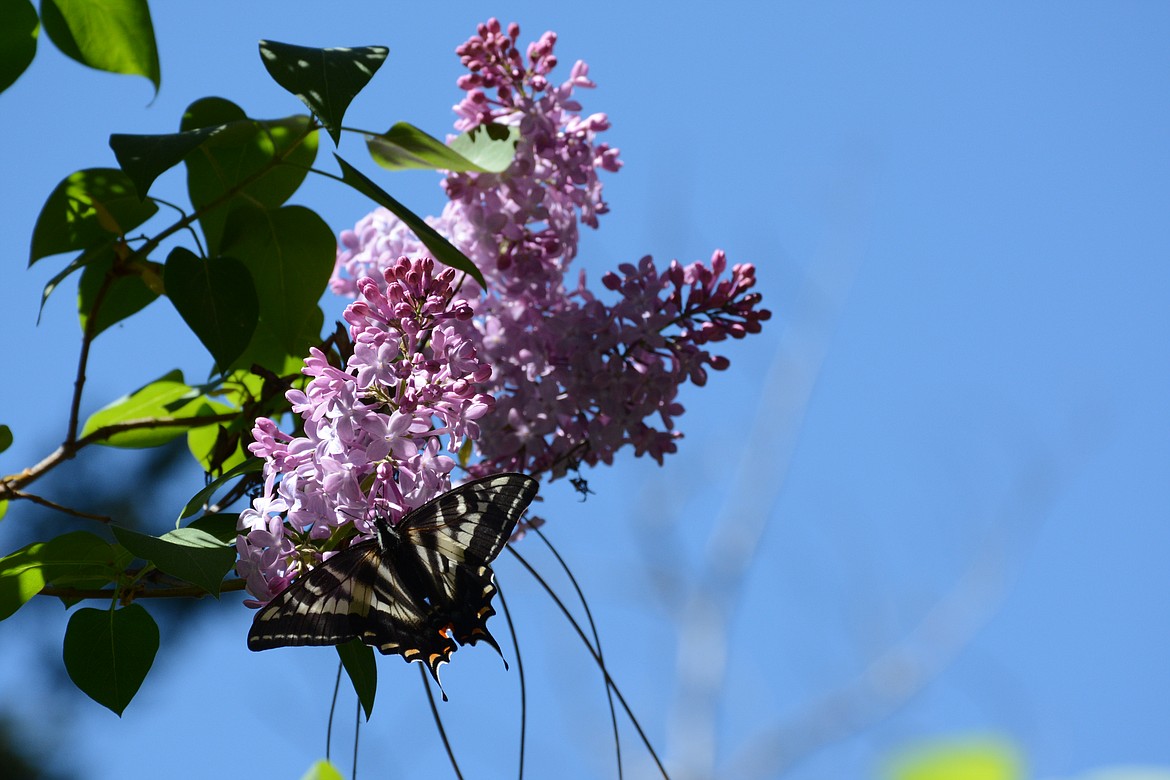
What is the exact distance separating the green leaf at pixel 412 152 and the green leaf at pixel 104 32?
19 cm

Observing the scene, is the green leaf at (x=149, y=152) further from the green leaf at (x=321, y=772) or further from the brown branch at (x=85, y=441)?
the green leaf at (x=321, y=772)

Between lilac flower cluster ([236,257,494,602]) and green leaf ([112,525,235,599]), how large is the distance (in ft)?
0.15

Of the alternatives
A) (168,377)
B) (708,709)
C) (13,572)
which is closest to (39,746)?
(708,709)

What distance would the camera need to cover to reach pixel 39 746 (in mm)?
5559

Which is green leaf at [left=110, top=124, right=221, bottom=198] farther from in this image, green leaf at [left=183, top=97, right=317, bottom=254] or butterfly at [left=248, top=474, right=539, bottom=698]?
butterfly at [left=248, top=474, right=539, bottom=698]

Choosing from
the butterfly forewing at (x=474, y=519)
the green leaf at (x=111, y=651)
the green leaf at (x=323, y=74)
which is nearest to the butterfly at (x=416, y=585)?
the butterfly forewing at (x=474, y=519)

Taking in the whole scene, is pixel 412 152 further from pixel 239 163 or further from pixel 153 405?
pixel 153 405

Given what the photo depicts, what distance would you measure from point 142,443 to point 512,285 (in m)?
0.36

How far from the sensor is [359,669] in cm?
73

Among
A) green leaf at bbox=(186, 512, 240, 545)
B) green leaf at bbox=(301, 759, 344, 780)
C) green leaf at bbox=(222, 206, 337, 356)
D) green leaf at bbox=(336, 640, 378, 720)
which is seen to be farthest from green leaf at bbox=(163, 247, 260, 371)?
green leaf at bbox=(301, 759, 344, 780)

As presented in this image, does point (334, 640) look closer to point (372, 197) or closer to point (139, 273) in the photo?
point (372, 197)

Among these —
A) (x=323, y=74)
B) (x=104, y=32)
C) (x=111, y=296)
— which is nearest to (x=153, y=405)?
(x=111, y=296)

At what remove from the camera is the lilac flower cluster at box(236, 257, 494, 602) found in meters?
0.68

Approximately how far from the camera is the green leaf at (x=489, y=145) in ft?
3.15
